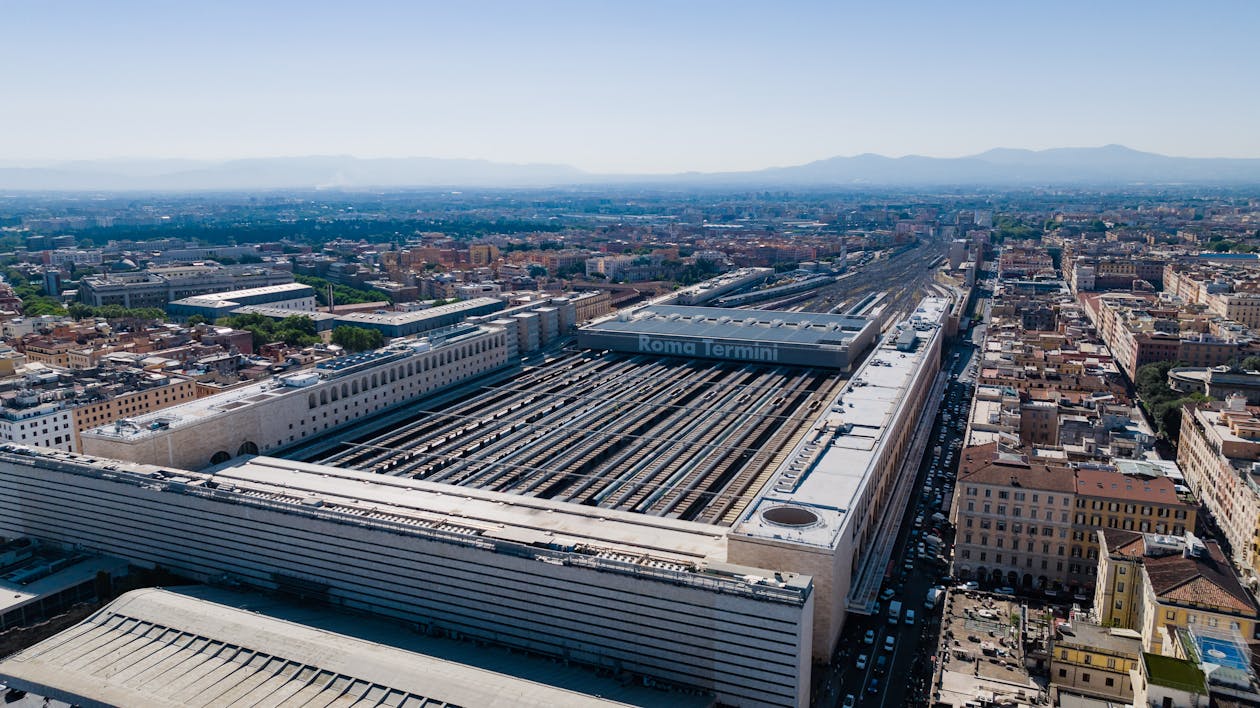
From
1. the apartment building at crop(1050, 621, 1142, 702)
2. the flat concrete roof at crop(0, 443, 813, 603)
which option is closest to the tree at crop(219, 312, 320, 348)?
the flat concrete roof at crop(0, 443, 813, 603)

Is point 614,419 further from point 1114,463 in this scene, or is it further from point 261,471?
point 1114,463

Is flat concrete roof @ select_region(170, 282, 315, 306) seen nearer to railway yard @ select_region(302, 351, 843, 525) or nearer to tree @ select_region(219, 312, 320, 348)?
tree @ select_region(219, 312, 320, 348)

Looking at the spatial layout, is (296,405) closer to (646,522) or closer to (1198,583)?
(646,522)

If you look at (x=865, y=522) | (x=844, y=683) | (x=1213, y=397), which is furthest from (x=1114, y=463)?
(x=1213, y=397)

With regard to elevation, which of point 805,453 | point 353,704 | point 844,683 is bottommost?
point 844,683

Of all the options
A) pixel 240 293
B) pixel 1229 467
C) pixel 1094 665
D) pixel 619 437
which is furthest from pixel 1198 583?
pixel 240 293
